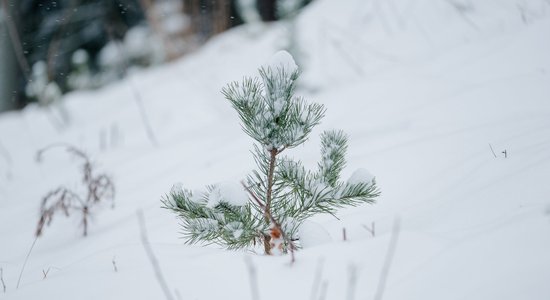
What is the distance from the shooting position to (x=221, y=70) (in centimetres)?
548

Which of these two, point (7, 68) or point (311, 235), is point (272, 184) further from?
point (7, 68)

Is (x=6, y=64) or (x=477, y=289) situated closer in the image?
(x=477, y=289)

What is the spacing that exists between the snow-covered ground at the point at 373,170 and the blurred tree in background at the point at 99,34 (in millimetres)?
2328

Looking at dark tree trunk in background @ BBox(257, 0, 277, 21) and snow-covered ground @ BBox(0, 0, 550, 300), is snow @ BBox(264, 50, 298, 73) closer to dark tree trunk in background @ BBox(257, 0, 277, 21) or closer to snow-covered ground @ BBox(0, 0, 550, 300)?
snow-covered ground @ BBox(0, 0, 550, 300)

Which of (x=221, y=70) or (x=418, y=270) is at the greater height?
(x=418, y=270)

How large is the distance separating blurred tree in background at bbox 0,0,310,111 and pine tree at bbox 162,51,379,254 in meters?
5.56

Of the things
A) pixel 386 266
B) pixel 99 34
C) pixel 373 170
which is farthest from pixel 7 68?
pixel 386 266

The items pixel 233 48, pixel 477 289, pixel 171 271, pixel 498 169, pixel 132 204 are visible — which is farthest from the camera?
pixel 233 48

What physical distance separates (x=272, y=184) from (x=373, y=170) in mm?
901

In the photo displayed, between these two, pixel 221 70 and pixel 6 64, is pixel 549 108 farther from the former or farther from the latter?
pixel 6 64

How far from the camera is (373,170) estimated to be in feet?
6.40

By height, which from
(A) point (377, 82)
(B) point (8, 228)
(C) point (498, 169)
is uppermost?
(C) point (498, 169)

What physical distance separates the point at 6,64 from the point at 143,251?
25.0 ft

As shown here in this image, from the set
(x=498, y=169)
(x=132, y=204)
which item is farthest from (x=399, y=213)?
(x=132, y=204)
